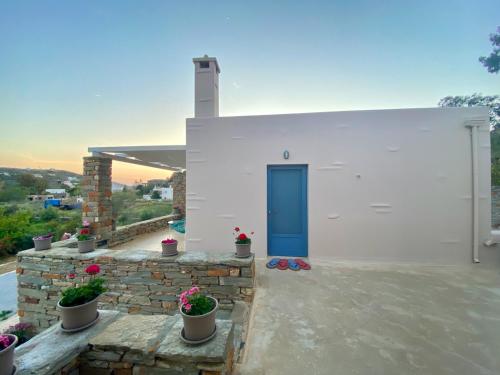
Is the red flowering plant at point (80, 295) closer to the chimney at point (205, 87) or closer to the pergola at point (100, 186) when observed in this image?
the chimney at point (205, 87)

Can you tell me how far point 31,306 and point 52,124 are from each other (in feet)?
20.6

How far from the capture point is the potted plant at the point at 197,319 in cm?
139

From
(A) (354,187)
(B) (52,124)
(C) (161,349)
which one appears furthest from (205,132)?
(B) (52,124)

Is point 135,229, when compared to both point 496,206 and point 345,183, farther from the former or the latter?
point 496,206

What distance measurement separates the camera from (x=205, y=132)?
4195mm

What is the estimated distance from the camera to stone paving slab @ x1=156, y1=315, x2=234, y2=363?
4.13 ft

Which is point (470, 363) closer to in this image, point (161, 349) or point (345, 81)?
point (161, 349)

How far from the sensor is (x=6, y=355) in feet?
3.31

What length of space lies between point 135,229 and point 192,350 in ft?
20.1

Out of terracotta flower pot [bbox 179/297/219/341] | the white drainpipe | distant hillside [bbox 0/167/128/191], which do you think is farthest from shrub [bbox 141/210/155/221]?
distant hillside [bbox 0/167/128/191]

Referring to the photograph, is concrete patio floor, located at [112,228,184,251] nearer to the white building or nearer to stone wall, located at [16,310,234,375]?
the white building

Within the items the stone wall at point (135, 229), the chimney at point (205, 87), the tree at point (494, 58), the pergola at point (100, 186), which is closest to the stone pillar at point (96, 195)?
the pergola at point (100, 186)

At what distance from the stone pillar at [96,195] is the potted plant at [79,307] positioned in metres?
3.97

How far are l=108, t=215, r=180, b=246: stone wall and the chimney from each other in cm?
422
